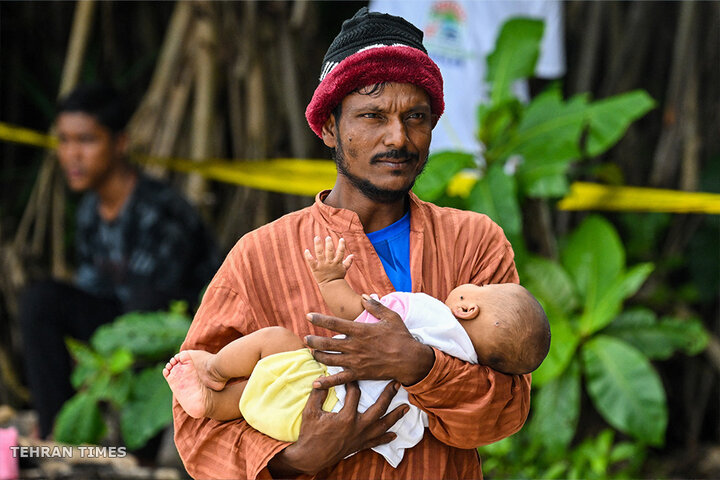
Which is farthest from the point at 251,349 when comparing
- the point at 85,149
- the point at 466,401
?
the point at 85,149

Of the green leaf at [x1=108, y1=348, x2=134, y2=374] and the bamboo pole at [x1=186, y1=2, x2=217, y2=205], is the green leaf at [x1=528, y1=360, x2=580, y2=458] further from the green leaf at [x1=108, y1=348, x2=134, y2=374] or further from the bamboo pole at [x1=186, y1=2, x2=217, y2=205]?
the bamboo pole at [x1=186, y1=2, x2=217, y2=205]

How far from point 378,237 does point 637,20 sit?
3485mm

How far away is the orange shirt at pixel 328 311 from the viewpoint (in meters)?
1.52

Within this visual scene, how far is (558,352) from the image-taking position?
11.3 feet

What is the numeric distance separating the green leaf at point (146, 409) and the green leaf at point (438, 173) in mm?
1281

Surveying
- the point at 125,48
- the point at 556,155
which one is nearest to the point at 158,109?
the point at 125,48

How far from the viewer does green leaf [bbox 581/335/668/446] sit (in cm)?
332

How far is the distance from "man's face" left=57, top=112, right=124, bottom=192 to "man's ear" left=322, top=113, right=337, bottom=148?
244cm

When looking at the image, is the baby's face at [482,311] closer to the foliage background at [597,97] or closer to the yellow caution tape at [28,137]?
the foliage background at [597,97]

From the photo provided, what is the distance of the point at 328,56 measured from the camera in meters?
1.61

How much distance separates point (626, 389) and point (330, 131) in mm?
2159

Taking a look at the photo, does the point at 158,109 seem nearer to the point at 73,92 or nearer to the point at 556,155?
the point at 73,92

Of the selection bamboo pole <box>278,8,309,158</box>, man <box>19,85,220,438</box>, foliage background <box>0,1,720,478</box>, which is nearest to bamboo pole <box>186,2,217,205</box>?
foliage background <box>0,1,720,478</box>

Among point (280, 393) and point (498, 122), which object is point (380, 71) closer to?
point (280, 393)
